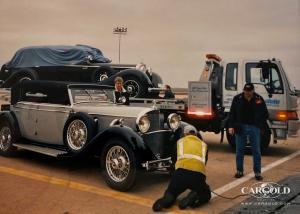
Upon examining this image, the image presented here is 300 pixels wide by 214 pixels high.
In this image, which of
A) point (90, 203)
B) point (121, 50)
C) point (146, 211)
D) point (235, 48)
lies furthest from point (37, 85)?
point (235, 48)

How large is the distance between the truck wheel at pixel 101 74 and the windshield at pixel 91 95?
88.3 inches

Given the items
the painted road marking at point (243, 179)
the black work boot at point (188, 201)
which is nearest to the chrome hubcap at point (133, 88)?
the painted road marking at point (243, 179)

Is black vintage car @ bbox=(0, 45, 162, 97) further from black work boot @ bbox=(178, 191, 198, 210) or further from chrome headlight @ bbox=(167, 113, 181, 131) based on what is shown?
black work boot @ bbox=(178, 191, 198, 210)

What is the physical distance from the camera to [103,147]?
590cm

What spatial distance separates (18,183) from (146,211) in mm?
2133

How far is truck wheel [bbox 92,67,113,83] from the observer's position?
9852mm

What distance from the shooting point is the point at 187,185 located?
4887mm

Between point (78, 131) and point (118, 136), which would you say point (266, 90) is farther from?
point (78, 131)

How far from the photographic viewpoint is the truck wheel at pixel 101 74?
9852 millimetres

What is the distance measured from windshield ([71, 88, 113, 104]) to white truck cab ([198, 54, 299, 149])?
2742mm

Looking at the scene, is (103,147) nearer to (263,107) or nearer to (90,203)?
(90,203)

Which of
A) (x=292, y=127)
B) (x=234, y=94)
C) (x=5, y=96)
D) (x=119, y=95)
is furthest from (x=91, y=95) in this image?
(x=292, y=127)

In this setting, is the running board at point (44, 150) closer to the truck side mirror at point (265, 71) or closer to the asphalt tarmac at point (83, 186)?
the asphalt tarmac at point (83, 186)

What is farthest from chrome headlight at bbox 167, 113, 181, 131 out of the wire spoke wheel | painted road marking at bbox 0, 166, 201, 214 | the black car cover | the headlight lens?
the black car cover
